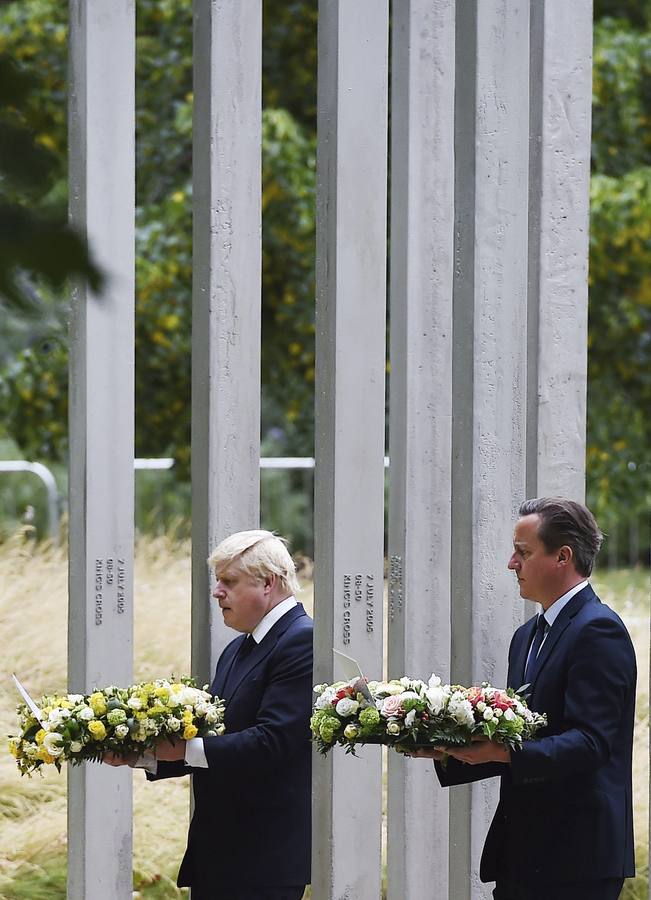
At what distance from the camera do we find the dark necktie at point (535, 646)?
12.4 feet

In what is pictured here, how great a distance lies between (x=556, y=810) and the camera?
3.61 meters

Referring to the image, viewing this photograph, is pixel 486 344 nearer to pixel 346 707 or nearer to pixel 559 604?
pixel 559 604

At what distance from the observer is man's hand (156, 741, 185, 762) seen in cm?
413

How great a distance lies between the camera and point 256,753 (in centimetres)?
407

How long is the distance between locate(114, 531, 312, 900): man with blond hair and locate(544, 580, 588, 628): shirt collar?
86 cm

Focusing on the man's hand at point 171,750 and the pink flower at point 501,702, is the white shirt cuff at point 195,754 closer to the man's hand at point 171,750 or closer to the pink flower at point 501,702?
the man's hand at point 171,750

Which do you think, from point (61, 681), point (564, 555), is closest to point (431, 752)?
point (564, 555)

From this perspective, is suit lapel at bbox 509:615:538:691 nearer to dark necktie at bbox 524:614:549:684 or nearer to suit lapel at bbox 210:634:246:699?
dark necktie at bbox 524:614:549:684

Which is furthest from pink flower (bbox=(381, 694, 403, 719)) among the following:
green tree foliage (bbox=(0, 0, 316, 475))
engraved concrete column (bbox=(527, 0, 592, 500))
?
green tree foliage (bbox=(0, 0, 316, 475))

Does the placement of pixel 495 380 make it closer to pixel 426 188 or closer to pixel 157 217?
pixel 426 188

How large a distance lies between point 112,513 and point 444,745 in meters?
1.72

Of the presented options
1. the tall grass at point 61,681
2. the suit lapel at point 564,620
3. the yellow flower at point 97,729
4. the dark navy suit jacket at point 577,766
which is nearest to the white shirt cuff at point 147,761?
the yellow flower at point 97,729

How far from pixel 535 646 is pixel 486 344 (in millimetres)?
1272

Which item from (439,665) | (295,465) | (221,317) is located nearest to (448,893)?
(439,665)
